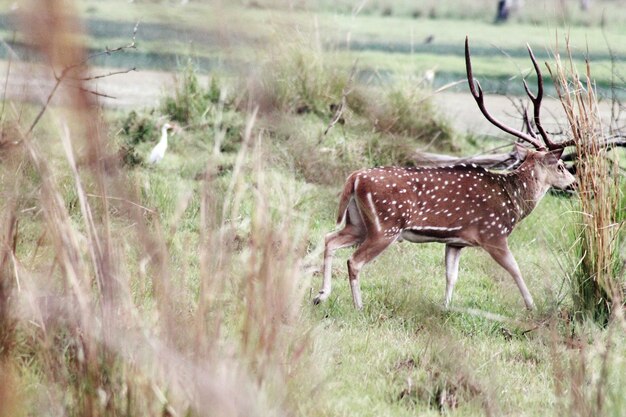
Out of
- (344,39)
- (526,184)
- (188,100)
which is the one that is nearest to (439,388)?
(526,184)

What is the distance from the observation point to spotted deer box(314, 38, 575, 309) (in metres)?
5.52

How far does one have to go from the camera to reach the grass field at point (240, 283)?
179 centimetres

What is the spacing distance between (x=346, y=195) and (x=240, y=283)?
288 cm

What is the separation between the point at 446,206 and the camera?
18.5 feet

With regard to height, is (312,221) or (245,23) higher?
(245,23)

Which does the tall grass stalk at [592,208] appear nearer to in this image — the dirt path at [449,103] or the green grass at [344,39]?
the green grass at [344,39]

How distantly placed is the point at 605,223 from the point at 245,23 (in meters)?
4.32

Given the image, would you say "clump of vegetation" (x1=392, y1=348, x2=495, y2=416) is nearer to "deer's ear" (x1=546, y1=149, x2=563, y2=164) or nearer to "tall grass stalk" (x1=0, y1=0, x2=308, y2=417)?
"tall grass stalk" (x1=0, y1=0, x2=308, y2=417)

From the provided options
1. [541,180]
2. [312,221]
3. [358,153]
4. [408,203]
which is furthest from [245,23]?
[358,153]

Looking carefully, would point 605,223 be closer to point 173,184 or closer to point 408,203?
point 408,203

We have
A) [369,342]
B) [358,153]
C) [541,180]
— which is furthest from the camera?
[358,153]

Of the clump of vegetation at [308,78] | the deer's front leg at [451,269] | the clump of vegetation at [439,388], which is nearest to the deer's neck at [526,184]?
the deer's front leg at [451,269]

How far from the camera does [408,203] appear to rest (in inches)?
217

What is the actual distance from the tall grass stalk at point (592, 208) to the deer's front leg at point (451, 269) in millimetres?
696
